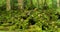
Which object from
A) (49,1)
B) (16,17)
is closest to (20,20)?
(16,17)

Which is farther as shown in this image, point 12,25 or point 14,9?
point 14,9

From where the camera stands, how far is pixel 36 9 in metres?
3.39

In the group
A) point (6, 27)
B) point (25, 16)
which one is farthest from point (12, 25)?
point (25, 16)

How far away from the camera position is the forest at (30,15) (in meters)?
2.93

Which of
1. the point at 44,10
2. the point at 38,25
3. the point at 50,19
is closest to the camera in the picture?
the point at 38,25

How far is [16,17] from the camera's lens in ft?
10.5

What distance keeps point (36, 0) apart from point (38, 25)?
2.56ft

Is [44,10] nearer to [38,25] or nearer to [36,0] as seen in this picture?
[36,0]

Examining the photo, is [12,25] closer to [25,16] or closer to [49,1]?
[25,16]

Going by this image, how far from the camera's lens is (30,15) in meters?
3.14

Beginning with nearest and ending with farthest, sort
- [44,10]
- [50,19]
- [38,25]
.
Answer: [38,25]
[50,19]
[44,10]

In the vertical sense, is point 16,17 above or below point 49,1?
below

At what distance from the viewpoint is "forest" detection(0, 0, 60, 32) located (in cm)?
293

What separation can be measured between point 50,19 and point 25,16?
49 centimetres
